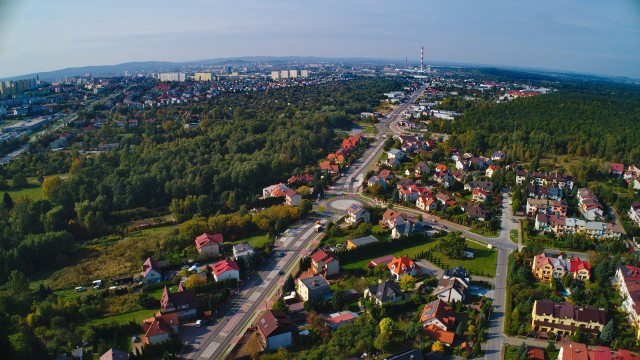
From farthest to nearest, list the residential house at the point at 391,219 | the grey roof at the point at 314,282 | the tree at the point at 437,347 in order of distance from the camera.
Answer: the residential house at the point at 391,219
the grey roof at the point at 314,282
the tree at the point at 437,347

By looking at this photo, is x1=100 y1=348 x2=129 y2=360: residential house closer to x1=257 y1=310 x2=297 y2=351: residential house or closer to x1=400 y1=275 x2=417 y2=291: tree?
x1=257 y1=310 x2=297 y2=351: residential house

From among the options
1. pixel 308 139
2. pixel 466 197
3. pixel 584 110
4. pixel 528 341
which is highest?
pixel 584 110

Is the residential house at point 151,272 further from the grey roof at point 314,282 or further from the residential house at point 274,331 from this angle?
the grey roof at point 314,282

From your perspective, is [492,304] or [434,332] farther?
[492,304]

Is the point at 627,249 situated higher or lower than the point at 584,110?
lower

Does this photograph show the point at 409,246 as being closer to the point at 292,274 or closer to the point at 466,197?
the point at 292,274

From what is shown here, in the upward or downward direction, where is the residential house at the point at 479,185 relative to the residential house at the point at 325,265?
upward

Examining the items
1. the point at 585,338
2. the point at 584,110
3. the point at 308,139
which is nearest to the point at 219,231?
the point at 585,338

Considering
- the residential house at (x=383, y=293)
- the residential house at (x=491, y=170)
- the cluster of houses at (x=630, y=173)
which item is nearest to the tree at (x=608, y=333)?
the residential house at (x=383, y=293)
